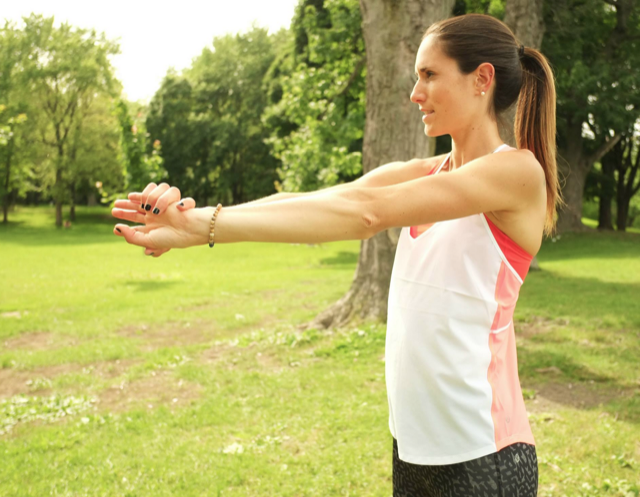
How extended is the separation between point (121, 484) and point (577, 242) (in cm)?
2240

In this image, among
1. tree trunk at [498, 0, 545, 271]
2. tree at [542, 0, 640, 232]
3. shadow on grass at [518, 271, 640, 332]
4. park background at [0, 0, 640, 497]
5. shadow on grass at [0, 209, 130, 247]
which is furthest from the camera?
shadow on grass at [0, 209, 130, 247]

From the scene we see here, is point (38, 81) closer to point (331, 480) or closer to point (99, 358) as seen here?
point (99, 358)

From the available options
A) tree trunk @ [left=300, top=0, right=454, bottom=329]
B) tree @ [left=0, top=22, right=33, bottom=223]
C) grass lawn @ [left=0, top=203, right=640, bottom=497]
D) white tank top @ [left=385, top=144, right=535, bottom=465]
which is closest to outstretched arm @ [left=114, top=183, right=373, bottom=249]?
white tank top @ [left=385, top=144, right=535, bottom=465]

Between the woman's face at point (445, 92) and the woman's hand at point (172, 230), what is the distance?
810 millimetres

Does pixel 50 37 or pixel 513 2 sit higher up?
pixel 50 37

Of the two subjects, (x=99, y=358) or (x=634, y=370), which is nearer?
(x=634, y=370)

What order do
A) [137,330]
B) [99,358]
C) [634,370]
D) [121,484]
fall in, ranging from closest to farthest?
[121,484] → [634,370] → [99,358] → [137,330]

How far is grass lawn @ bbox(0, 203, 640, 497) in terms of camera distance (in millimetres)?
4727

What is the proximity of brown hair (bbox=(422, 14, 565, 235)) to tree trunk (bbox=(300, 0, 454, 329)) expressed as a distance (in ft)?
20.1

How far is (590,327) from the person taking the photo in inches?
358

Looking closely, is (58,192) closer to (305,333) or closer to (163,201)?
(305,333)

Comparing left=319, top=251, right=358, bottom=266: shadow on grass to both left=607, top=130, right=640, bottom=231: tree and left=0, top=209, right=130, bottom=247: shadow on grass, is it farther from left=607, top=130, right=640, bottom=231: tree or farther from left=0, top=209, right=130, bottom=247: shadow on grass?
left=607, top=130, right=640, bottom=231: tree

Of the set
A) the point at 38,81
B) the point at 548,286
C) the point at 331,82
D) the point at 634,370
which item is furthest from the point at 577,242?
the point at 38,81

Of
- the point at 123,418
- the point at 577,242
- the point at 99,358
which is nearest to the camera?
the point at 123,418
